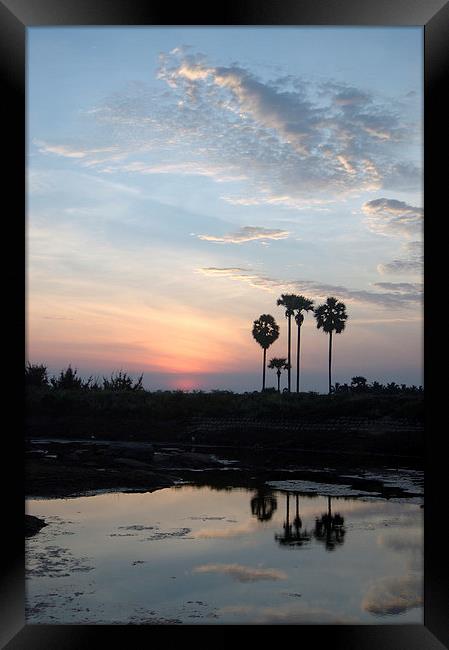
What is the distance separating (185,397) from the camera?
24828mm

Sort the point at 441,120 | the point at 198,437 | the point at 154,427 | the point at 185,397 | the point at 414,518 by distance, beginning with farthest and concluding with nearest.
→ the point at 185,397, the point at 154,427, the point at 198,437, the point at 414,518, the point at 441,120

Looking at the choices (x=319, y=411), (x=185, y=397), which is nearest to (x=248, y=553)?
(x=319, y=411)

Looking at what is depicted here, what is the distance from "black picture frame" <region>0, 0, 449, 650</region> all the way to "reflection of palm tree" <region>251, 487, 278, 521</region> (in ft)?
21.7

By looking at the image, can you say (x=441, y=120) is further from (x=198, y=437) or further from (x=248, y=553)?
(x=198, y=437)

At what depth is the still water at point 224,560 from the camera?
495 centimetres

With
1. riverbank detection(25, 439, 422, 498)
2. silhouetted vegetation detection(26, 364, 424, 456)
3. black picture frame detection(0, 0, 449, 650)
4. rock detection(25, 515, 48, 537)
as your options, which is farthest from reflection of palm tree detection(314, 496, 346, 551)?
silhouetted vegetation detection(26, 364, 424, 456)

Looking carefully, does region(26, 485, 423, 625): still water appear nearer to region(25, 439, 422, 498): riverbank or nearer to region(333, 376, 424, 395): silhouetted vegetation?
region(25, 439, 422, 498): riverbank

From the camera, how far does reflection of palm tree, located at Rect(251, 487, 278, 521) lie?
8836 mm

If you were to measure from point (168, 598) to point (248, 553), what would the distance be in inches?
77.9

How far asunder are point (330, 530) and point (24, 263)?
6.49 metres

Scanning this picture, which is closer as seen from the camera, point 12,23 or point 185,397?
point 12,23

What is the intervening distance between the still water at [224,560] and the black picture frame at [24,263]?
83.4 inches

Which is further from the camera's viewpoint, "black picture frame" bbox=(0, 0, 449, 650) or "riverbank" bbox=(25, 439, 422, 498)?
"riverbank" bbox=(25, 439, 422, 498)

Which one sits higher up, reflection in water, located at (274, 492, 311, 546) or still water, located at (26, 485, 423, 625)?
still water, located at (26, 485, 423, 625)
